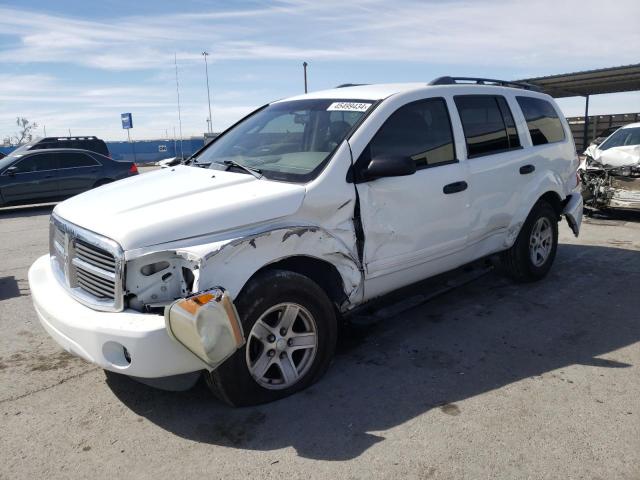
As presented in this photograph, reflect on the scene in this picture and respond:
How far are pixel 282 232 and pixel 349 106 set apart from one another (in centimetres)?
133

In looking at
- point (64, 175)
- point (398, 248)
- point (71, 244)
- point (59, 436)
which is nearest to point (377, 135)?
point (398, 248)

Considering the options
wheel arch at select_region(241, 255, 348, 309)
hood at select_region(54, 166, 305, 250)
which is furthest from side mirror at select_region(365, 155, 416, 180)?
wheel arch at select_region(241, 255, 348, 309)

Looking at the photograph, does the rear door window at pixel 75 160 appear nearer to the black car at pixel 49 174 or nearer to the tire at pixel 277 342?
the black car at pixel 49 174

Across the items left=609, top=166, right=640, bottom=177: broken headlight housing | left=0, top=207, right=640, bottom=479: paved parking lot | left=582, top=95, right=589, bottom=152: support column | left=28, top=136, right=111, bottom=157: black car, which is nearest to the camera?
left=0, top=207, right=640, bottom=479: paved parking lot

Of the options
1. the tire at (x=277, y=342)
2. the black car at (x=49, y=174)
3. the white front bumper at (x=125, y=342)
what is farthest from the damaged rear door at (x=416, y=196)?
the black car at (x=49, y=174)

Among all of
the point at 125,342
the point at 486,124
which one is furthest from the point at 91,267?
the point at 486,124

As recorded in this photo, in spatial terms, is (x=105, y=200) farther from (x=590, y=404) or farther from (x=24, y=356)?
(x=590, y=404)

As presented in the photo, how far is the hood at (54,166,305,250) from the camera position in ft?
9.53

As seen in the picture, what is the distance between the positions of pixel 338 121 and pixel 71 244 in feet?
6.42

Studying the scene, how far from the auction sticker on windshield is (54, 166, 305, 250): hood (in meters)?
0.90

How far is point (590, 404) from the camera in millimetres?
3197

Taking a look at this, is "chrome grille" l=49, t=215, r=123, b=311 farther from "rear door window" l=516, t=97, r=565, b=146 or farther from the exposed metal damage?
"rear door window" l=516, t=97, r=565, b=146

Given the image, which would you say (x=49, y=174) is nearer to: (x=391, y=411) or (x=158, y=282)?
(x=158, y=282)

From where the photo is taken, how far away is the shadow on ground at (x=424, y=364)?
9.95ft
